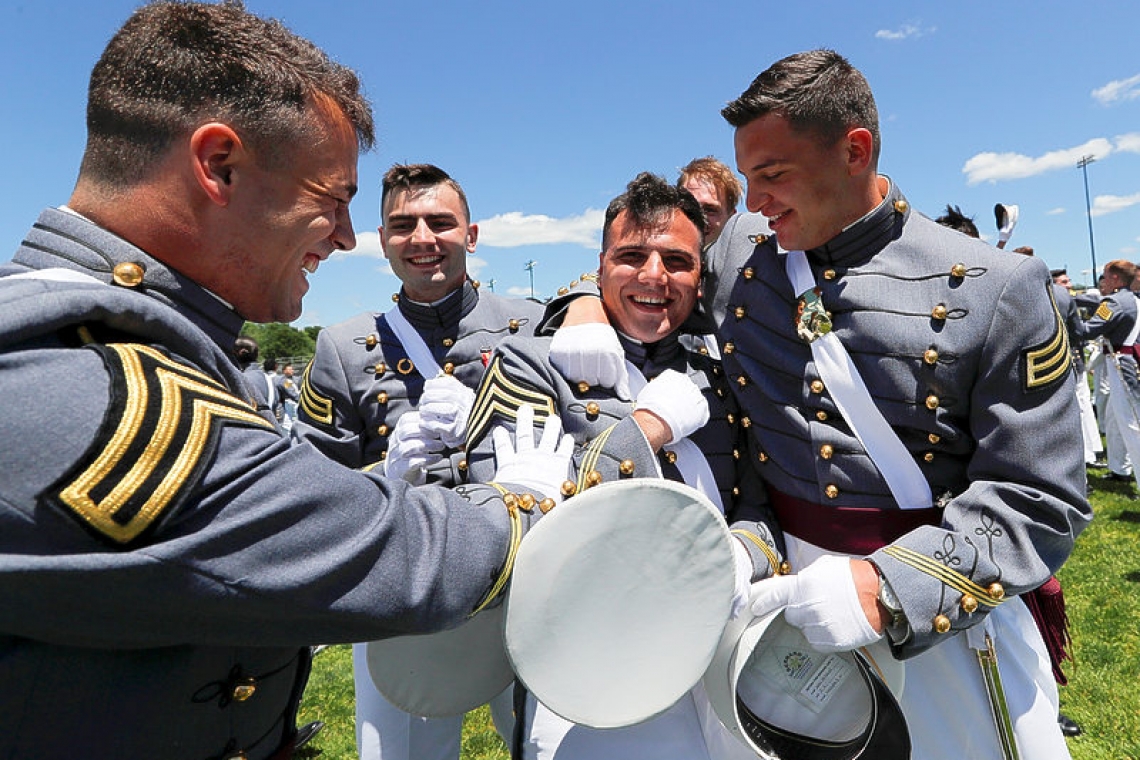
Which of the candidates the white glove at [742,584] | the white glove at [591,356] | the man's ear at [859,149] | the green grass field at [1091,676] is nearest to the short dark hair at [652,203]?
the white glove at [591,356]

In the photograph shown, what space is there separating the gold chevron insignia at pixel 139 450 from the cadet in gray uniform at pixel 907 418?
1.38 metres

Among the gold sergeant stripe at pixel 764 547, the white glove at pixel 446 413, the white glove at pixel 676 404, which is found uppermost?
the white glove at pixel 676 404

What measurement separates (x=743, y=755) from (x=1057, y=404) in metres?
1.25

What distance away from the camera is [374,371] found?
3.33 metres

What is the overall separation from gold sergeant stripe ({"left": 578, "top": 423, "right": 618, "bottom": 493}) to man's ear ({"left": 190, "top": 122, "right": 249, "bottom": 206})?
1114 mm

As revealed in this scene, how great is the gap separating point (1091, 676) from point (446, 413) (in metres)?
4.65

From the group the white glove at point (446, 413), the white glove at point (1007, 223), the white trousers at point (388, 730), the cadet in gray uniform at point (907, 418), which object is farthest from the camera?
the white glove at point (1007, 223)

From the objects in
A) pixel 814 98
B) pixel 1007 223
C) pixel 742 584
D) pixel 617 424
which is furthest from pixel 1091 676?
pixel 814 98

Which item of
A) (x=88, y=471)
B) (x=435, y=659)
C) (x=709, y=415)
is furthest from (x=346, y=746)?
(x=88, y=471)

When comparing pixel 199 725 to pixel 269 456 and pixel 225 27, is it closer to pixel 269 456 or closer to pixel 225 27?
pixel 269 456

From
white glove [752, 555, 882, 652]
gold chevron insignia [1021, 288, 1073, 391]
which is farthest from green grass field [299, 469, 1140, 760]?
gold chevron insignia [1021, 288, 1073, 391]

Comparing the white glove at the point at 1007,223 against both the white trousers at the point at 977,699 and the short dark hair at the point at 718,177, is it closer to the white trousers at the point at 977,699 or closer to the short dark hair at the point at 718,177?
the short dark hair at the point at 718,177

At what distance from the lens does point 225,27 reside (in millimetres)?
1309

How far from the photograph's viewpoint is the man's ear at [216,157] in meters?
1.24
